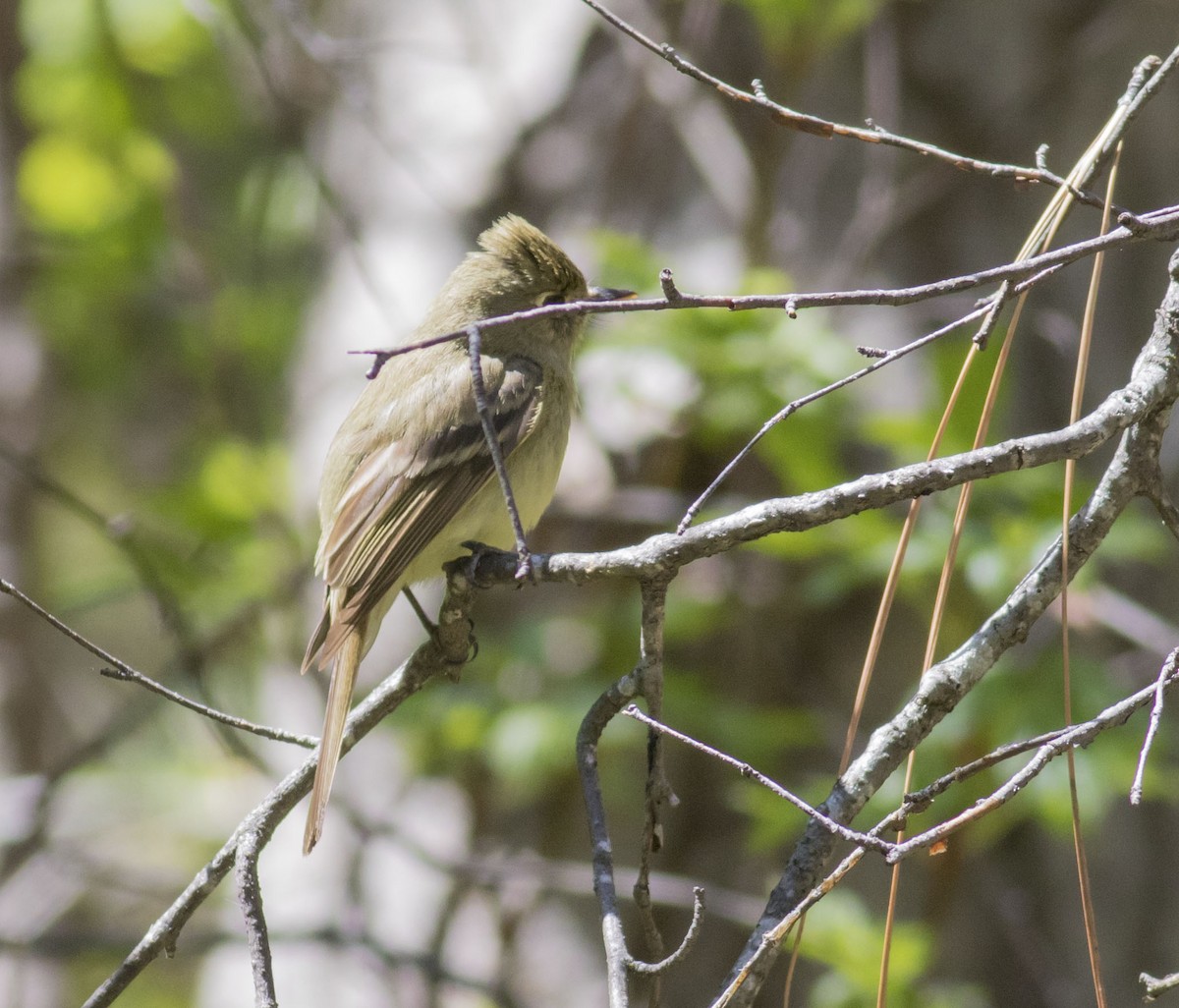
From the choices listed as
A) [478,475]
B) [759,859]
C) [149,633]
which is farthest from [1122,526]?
[149,633]

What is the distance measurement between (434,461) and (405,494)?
13 cm

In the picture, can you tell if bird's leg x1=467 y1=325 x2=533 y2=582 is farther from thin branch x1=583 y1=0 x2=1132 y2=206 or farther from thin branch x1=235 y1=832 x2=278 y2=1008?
thin branch x1=235 y1=832 x2=278 y2=1008

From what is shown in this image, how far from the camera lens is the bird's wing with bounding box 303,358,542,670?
318 cm

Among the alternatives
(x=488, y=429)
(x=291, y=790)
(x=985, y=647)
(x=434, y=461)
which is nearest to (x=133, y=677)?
(x=291, y=790)

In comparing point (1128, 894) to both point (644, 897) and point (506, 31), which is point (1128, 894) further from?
point (506, 31)

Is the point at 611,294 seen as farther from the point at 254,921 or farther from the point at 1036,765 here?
the point at 1036,765

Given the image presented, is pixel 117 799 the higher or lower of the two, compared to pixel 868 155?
lower

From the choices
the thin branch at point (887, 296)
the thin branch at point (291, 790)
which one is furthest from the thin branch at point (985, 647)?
the thin branch at point (291, 790)

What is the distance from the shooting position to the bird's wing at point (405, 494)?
3.18m

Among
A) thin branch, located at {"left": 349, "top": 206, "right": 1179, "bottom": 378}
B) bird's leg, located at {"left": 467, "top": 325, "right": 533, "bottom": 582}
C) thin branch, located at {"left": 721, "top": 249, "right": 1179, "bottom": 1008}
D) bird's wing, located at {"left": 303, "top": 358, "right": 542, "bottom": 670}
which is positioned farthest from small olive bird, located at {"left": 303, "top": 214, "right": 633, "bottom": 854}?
thin branch, located at {"left": 349, "top": 206, "right": 1179, "bottom": 378}

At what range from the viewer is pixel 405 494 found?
340 cm

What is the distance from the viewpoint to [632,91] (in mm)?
5410

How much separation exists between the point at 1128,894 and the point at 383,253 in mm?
3915

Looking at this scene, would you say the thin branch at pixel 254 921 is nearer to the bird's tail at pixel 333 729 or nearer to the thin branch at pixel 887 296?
the bird's tail at pixel 333 729
